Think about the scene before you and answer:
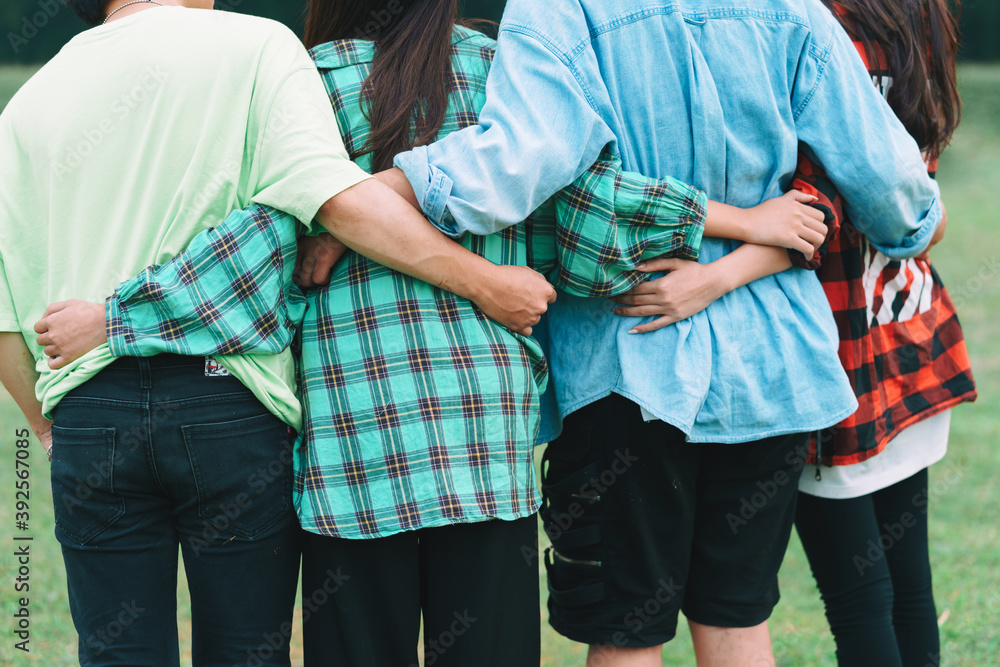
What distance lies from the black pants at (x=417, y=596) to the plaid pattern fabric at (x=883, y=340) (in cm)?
71

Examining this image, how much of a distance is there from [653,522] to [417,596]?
0.42 meters

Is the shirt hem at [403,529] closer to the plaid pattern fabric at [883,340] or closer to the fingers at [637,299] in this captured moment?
the fingers at [637,299]

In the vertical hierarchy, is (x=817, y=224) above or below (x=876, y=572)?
above

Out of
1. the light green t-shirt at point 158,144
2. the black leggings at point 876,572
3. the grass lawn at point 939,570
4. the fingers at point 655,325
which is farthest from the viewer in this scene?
the grass lawn at point 939,570

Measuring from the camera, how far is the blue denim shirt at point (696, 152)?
145 cm

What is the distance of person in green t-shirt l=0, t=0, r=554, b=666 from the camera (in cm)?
139

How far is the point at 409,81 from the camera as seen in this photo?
1483mm

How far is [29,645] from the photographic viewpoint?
106 inches

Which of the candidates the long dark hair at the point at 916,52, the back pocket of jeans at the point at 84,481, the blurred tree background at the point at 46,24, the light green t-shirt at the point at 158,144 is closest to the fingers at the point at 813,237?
the long dark hair at the point at 916,52

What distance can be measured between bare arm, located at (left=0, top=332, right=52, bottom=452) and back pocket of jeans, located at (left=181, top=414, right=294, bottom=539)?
354 millimetres

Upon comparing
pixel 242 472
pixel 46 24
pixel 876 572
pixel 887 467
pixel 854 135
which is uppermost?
pixel 854 135

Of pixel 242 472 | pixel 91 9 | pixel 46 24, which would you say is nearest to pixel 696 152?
pixel 242 472

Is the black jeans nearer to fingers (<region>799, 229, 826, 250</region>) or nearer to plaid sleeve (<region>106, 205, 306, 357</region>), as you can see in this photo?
plaid sleeve (<region>106, 205, 306, 357</region>)

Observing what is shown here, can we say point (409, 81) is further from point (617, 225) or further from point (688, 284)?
point (688, 284)
